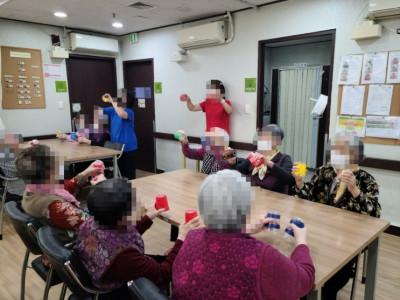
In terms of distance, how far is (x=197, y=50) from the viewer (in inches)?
177

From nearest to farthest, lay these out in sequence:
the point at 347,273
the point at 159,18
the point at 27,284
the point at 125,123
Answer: the point at 347,273
the point at 27,284
the point at 125,123
the point at 159,18

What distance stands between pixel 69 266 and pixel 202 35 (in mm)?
3582

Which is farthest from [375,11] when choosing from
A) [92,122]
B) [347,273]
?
[92,122]

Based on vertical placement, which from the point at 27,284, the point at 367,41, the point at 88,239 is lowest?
the point at 27,284

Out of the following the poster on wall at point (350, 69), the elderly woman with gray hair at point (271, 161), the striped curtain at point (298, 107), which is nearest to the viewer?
the elderly woman with gray hair at point (271, 161)

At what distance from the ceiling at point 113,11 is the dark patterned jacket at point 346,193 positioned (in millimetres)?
2427

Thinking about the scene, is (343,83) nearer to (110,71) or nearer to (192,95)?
(192,95)

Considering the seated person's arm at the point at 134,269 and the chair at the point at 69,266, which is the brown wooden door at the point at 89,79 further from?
the seated person's arm at the point at 134,269

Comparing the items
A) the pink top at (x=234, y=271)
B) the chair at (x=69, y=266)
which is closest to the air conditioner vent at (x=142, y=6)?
the chair at (x=69, y=266)

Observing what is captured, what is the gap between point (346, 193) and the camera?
A: 1.81 m

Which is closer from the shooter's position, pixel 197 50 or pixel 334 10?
pixel 334 10

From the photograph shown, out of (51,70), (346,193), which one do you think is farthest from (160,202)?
(51,70)

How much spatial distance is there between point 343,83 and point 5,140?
11.3 feet

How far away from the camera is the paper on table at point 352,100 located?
9.95 feet
